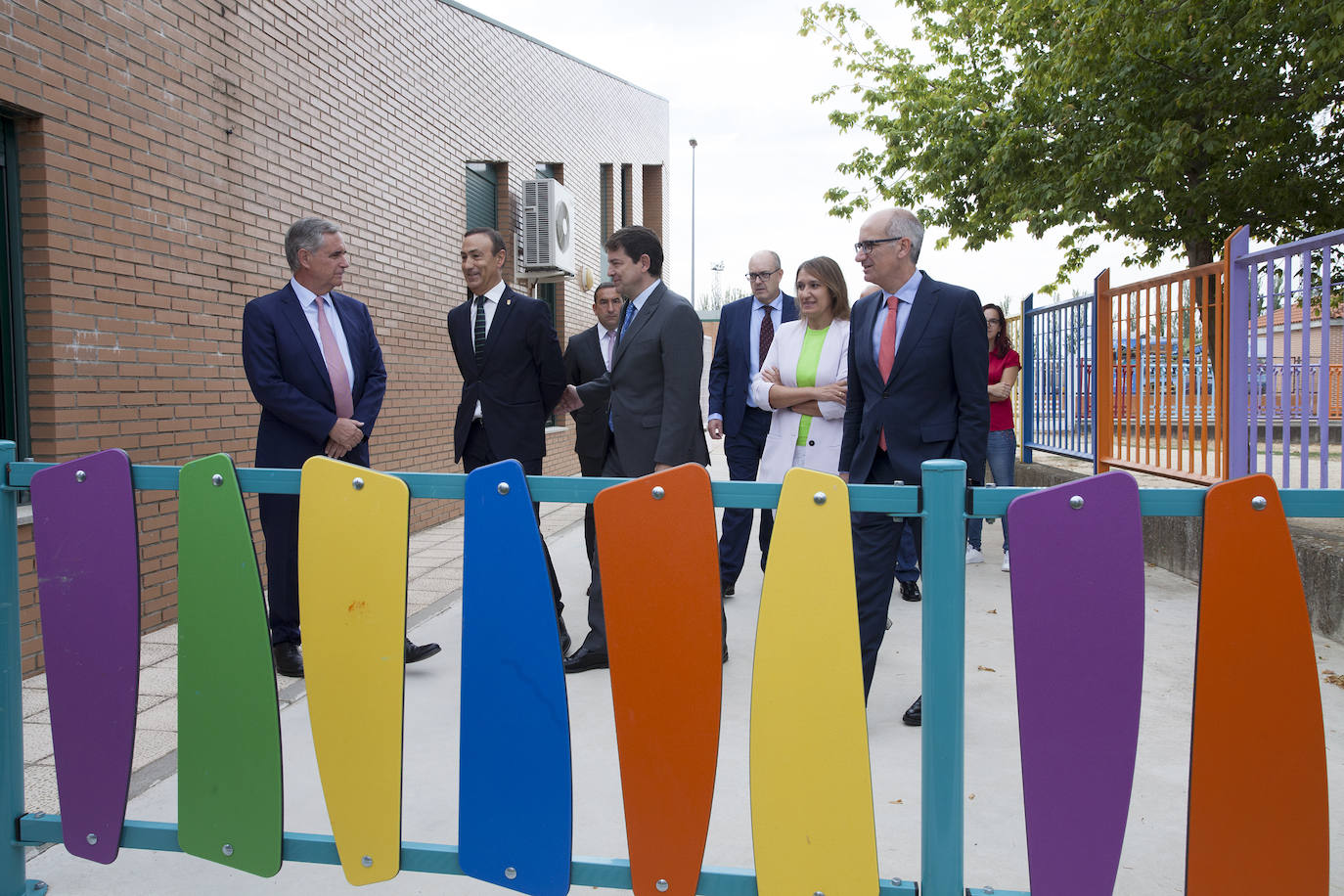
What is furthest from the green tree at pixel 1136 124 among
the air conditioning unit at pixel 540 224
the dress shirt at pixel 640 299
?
the dress shirt at pixel 640 299

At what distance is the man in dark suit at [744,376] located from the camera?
19.0 ft

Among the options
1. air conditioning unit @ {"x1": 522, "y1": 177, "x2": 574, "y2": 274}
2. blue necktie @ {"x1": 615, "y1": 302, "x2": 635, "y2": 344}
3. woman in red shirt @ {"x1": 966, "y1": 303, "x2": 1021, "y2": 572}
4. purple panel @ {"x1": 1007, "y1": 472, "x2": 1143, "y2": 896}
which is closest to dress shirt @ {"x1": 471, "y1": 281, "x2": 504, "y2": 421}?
blue necktie @ {"x1": 615, "y1": 302, "x2": 635, "y2": 344}

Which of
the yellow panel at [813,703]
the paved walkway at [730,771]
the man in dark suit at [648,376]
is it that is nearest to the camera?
the yellow panel at [813,703]

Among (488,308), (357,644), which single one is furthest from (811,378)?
(357,644)

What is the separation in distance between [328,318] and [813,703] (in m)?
3.49

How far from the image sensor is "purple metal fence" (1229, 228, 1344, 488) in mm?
5051

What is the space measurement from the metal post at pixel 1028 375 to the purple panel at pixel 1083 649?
8.46 metres

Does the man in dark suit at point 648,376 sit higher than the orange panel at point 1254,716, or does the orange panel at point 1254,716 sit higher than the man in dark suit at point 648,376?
the man in dark suit at point 648,376

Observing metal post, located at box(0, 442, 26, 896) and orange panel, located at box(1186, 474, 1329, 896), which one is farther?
metal post, located at box(0, 442, 26, 896)

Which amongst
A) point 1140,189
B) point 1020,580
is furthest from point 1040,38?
point 1020,580

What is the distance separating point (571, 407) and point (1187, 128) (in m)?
11.8

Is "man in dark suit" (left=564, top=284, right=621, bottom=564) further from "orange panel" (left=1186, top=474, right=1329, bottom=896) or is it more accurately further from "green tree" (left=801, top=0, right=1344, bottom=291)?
"green tree" (left=801, top=0, right=1344, bottom=291)

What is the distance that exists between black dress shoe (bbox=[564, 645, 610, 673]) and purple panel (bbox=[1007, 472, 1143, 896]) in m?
2.86

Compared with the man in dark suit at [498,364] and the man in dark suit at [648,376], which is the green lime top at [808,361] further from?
the man in dark suit at [498,364]
